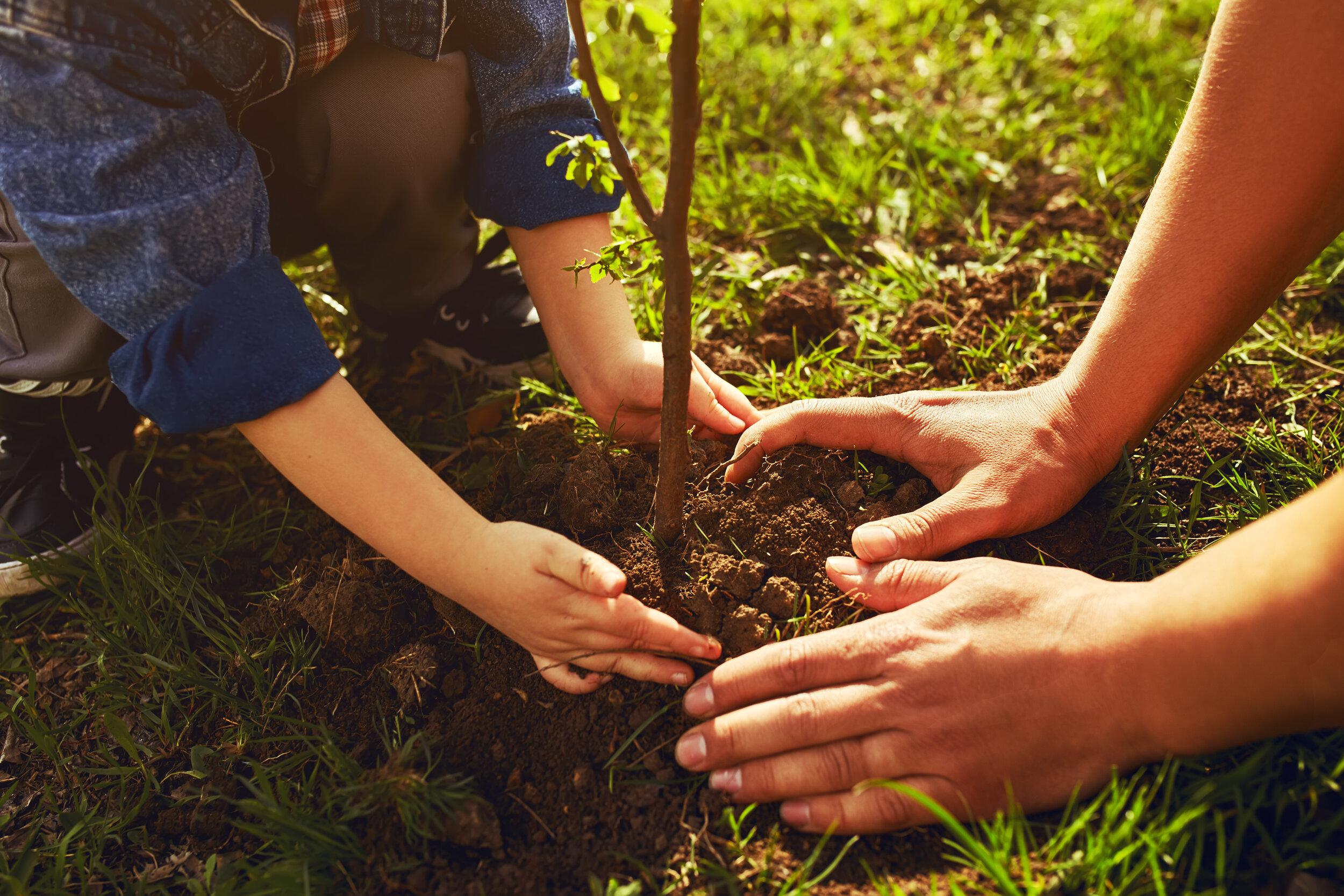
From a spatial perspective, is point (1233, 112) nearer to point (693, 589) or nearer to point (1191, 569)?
point (1191, 569)

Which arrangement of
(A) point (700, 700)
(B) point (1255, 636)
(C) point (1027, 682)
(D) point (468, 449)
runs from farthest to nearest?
(D) point (468, 449) < (A) point (700, 700) < (C) point (1027, 682) < (B) point (1255, 636)

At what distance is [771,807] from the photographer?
1493 mm

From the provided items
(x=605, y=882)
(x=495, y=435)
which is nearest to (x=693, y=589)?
(x=605, y=882)

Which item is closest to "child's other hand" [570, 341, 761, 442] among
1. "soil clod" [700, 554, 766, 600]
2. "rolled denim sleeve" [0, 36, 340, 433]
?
"soil clod" [700, 554, 766, 600]

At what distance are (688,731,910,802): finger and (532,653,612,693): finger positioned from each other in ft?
1.01

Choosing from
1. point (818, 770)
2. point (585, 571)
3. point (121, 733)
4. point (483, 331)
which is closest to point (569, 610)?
point (585, 571)

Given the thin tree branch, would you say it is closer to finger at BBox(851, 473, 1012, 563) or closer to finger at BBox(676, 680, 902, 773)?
finger at BBox(851, 473, 1012, 563)

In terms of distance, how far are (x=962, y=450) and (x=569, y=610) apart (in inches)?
36.1

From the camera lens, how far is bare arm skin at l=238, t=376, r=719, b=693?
4.98 ft

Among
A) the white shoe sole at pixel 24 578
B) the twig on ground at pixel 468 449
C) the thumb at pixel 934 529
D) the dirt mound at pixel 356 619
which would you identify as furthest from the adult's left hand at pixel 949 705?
the white shoe sole at pixel 24 578

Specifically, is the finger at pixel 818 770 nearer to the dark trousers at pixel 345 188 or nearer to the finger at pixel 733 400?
the finger at pixel 733 400

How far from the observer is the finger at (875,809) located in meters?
1.36

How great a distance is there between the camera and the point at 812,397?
2.28 m

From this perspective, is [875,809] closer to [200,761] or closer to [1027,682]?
[1027,682]
